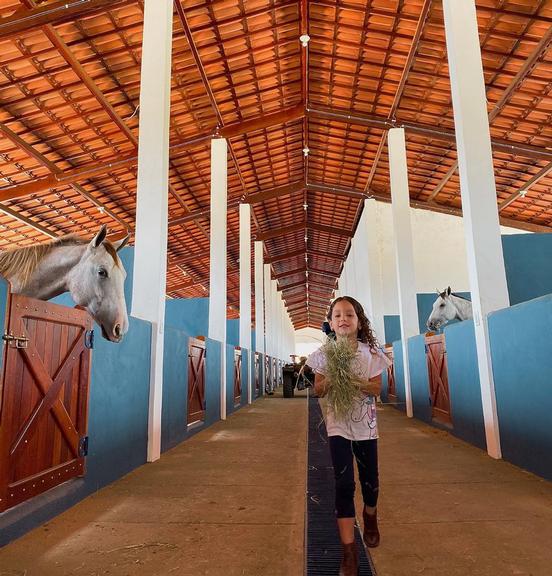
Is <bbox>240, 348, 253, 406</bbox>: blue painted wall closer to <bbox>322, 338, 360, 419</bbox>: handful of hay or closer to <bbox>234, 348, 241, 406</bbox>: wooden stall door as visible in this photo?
<bbox>234, 348, 241, 406</bbox>: wooden stall door

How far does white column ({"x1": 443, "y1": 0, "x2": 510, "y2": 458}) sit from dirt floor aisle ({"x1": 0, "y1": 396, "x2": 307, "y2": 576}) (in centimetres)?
225

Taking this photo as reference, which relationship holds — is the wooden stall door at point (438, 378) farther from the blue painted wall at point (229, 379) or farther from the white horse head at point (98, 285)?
the white horse head at point (98, 285)

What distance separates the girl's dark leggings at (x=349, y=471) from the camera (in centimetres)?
192

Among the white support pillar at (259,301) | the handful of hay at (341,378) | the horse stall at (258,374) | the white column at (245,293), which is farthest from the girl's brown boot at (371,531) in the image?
the white support pillar at (259,301)

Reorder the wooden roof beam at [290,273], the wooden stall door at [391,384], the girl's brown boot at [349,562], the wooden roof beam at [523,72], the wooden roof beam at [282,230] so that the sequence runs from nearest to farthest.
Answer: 1. the girl's brown boot at [349,562]
2. the wooden roof beam at [523,72]
3. the wooden stall door at [391,384]
4. the wooden roof beam at [282,230]
5. the wooden roof beam at [290,273]

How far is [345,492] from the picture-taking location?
6.33 feet

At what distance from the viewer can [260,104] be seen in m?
10.7

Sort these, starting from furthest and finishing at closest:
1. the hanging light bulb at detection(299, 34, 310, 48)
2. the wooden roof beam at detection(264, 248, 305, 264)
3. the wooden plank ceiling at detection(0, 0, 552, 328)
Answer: the wooden roof beam at detection(264, 248, 305, 264)
the hanging light bulb at detection(299, 34, 310, 48)
the wooden plank ceiling at detection(0, 0, 552, 328)

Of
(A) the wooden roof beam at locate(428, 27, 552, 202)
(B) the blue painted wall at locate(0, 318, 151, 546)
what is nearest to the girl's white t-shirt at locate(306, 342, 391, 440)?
(B) the blue painted wall at locate(0, 318, 151, 546)

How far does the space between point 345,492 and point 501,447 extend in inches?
126

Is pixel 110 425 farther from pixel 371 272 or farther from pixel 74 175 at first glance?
pixel 371 272

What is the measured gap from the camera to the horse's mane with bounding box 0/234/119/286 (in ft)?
11.1

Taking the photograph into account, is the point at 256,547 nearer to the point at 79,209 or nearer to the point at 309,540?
the point at 309,540

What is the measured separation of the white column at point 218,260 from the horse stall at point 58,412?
484cm
